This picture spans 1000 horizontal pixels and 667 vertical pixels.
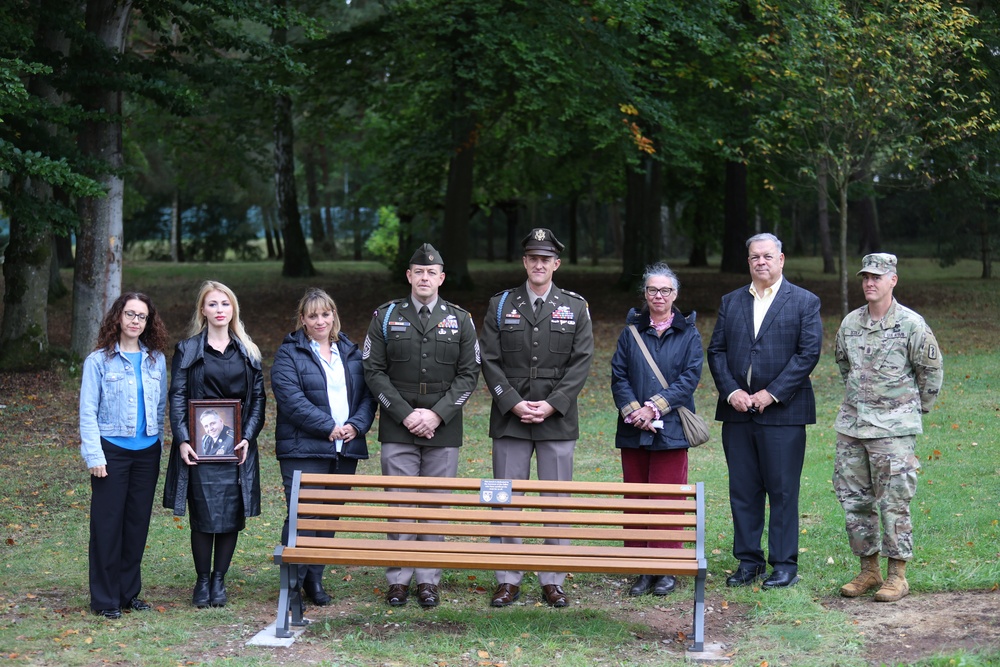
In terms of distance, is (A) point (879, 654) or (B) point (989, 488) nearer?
(A) point (879, 654)

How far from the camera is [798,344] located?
6516mm

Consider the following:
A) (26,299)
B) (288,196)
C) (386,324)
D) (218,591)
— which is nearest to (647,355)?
(386,324)

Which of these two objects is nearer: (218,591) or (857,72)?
(218,591)

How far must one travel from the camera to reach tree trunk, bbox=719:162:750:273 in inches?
1092

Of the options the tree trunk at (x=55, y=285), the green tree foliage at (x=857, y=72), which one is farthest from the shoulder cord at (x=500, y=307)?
the tree trunk at (x=55, y=285)

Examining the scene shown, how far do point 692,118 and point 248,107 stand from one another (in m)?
10.00

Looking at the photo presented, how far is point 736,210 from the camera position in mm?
28062

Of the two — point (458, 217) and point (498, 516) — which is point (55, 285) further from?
point (498, 516)

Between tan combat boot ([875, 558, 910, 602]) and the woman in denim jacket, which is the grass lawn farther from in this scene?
the woman in denim jacket

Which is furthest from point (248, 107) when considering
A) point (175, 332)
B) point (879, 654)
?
point (879, 654)

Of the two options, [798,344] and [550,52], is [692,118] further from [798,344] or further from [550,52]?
[798,344]

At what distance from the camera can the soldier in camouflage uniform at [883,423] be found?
616cm

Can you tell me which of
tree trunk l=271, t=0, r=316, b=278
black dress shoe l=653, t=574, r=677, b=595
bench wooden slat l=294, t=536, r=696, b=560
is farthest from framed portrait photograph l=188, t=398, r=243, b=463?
tree trunk l=271, t=0, r=316, b=278

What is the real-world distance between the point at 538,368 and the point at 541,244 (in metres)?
0.76
